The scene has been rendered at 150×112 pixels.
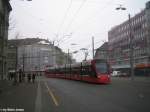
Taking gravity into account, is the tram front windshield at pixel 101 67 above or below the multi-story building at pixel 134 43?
below

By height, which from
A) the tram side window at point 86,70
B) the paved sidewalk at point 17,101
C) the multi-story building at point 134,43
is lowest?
the paved sidewalk at point 17,101

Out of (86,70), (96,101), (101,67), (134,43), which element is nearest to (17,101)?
(96,101)

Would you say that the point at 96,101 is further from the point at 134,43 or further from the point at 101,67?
the point at 134,43

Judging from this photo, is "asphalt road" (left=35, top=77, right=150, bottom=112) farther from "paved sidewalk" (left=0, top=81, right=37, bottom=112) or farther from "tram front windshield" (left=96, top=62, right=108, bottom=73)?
"tram front windshield" (left=96, top=62, right=108, bottom=73)

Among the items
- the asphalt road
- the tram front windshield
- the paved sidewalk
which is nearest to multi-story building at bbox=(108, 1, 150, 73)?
the tram front windshield

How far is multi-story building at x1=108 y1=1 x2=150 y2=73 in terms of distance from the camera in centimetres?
9806

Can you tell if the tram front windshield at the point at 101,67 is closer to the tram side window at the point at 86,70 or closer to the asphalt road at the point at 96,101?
the tram side window at the point at 86,70

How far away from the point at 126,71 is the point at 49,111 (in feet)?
251

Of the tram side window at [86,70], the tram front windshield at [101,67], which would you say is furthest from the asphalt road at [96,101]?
the tram side window at [86,70]

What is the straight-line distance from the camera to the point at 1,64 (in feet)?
159

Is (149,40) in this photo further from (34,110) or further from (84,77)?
(34,110)

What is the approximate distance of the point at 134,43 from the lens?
365 ft

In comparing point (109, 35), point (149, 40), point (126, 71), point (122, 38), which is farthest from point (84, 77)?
point (109, 35)

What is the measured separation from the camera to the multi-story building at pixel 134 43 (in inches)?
3861
